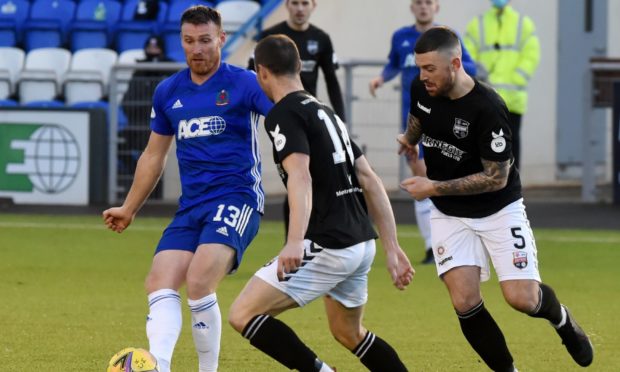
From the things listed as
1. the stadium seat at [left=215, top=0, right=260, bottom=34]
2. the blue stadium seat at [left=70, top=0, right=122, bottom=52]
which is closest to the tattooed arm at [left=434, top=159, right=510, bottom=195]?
the stadium seat at [left=215, top=0, right=260, bottom=34]

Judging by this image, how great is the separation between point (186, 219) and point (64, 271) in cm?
552

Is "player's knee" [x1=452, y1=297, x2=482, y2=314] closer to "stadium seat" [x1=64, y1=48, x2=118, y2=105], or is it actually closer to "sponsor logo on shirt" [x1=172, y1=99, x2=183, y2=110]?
"sponsor logo on shirt" [x1=172, y1=99, x2=183, y2=110]

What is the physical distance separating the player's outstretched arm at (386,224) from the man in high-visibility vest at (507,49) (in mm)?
9398

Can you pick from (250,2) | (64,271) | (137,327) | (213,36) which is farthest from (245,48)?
(213,36)

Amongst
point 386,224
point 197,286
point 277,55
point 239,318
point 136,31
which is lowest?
point 239,318

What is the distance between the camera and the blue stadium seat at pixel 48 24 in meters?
21.2

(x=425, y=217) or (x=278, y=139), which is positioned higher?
(x=278, y=139)

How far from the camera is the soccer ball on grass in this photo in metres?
6.84

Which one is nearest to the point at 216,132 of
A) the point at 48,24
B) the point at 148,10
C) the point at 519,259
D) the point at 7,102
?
the point at 519,259

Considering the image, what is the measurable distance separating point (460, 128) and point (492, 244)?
2.16ft

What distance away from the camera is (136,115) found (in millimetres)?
18266

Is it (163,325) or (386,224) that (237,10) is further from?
(386,224)

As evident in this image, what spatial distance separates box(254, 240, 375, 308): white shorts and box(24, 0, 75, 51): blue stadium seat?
580 inches

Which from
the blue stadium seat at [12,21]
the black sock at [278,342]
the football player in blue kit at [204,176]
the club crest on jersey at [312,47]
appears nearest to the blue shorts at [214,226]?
the football player in blue kit at [204,176]
